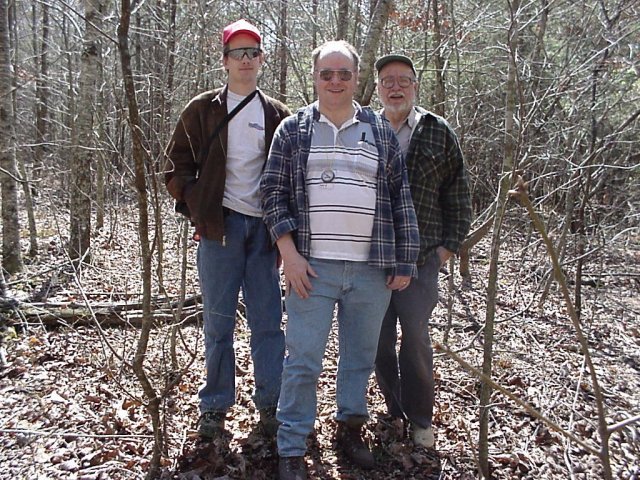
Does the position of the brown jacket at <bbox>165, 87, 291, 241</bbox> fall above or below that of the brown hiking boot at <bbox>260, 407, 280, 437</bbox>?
above

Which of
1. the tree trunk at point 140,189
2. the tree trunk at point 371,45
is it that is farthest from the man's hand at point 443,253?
the tree trunk at point 371,45

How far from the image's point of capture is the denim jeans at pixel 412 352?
109 inches

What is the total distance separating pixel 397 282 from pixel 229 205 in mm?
988

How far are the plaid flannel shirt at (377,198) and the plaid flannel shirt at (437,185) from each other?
0.22 meters

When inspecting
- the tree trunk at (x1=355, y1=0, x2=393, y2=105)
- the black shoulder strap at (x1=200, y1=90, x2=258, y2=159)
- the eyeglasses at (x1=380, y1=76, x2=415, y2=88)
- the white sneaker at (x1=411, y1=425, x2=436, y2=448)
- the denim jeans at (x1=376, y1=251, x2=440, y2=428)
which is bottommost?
the white sneaker at (x1=411, y1=425, x2=436, y2=448)

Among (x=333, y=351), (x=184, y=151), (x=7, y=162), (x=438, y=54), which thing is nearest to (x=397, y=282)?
(x=184, y=151)

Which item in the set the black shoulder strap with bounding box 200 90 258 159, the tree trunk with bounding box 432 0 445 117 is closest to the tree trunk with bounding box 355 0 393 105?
the tree trunk with bounding box 432 0 445 117

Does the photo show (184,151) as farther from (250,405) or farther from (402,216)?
(250,405)

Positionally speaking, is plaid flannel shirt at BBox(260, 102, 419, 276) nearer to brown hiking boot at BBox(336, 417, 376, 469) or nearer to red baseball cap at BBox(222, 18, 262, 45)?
red baseball cap at BBox(222, 18, 262, 45)

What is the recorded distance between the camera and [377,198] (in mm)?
2453

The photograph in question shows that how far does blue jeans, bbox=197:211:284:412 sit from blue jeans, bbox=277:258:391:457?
0.40 m

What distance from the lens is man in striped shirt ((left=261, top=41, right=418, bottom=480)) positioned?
2371 mm

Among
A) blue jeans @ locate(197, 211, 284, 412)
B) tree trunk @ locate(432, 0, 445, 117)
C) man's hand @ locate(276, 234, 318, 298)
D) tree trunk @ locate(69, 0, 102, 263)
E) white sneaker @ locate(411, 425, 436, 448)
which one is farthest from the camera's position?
tree trunk @ locate(69, 0, 102, 263)

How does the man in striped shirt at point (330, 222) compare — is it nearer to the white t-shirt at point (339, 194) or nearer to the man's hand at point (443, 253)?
the white t-shirt at point (339, 194)
